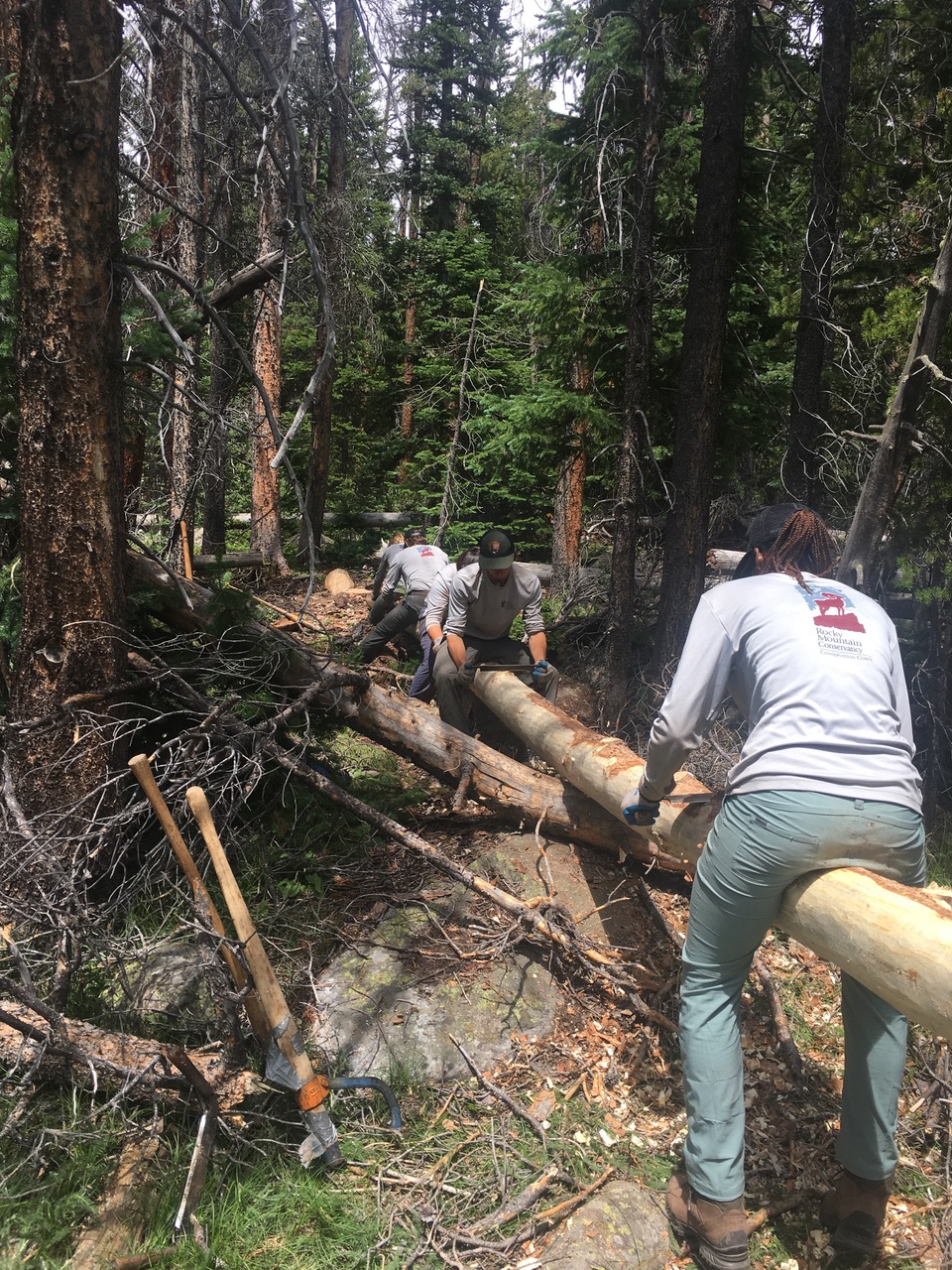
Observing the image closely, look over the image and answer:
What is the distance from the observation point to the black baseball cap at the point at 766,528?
3.11m

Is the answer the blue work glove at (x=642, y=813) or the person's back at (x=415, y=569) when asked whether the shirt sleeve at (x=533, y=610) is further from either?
the blue work glove at (x=642, y=813)

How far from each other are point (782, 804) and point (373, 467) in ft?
60.2

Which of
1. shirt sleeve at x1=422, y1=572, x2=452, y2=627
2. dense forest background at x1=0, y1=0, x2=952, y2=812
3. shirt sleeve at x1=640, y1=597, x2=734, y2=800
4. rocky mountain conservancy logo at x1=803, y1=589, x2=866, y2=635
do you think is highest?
dense forest background at x1=0, y1=0, x2=952, y2=812

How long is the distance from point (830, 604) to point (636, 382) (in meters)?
4.76

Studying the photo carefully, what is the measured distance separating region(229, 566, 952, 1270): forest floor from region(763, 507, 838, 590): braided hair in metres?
2.06

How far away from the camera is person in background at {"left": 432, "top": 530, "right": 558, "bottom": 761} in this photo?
612 centimetres

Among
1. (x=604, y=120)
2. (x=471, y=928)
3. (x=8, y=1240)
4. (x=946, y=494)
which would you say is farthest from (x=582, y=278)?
(x=8, y=1240)

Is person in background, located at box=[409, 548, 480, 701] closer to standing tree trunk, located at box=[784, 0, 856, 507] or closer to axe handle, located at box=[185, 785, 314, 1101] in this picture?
standing tree trunk, located at box=[784, 0, 856, 507]

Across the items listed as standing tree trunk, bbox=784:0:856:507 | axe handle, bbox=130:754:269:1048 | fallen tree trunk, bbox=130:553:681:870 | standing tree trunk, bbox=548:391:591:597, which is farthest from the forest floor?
standing tree trunk, bbox=548:391:591:597

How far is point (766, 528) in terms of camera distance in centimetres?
315

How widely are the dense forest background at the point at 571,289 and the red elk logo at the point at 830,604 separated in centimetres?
201

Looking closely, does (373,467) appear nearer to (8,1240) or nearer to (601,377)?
(601,377)

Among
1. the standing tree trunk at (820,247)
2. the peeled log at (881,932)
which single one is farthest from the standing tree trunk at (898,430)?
the peeled log at (881,932)

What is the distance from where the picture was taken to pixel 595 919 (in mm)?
4430
